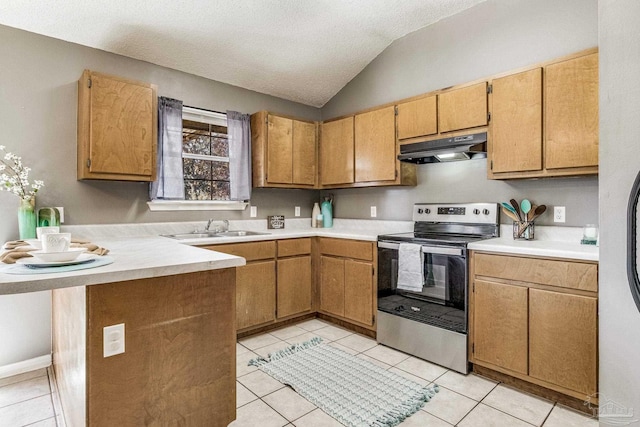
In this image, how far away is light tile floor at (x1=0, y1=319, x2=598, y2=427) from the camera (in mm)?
1899

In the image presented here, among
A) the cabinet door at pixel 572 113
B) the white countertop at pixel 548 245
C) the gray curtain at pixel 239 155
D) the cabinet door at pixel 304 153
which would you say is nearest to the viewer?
the white countertop at pixel 548 245

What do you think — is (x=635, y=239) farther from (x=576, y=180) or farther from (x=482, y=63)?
(x=482, y=63)

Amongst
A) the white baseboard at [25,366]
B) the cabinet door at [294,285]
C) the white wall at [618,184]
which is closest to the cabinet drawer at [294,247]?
the cabinet door at [294,285]

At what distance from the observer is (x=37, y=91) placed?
2.57m

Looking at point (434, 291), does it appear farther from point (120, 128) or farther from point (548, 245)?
Result: point (120, 128)

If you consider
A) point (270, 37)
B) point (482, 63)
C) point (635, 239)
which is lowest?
point (635, 239)

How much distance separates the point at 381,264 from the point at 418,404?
3.81 ft

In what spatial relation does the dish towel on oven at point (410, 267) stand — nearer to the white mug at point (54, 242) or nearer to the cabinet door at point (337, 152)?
the cabinet door at point (337, 152)

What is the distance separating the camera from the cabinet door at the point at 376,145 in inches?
130

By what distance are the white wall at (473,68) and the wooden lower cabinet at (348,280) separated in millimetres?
704

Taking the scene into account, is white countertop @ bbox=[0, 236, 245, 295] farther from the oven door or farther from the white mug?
the oven door

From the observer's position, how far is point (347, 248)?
3254 millimetres

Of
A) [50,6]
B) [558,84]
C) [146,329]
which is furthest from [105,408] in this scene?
[558,84]

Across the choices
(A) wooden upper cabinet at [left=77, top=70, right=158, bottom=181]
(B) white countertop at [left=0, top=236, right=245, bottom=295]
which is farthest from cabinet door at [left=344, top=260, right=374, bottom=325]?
(A) wooden upper cabinet at [left=77, top=70, right=158, bottom=181]
